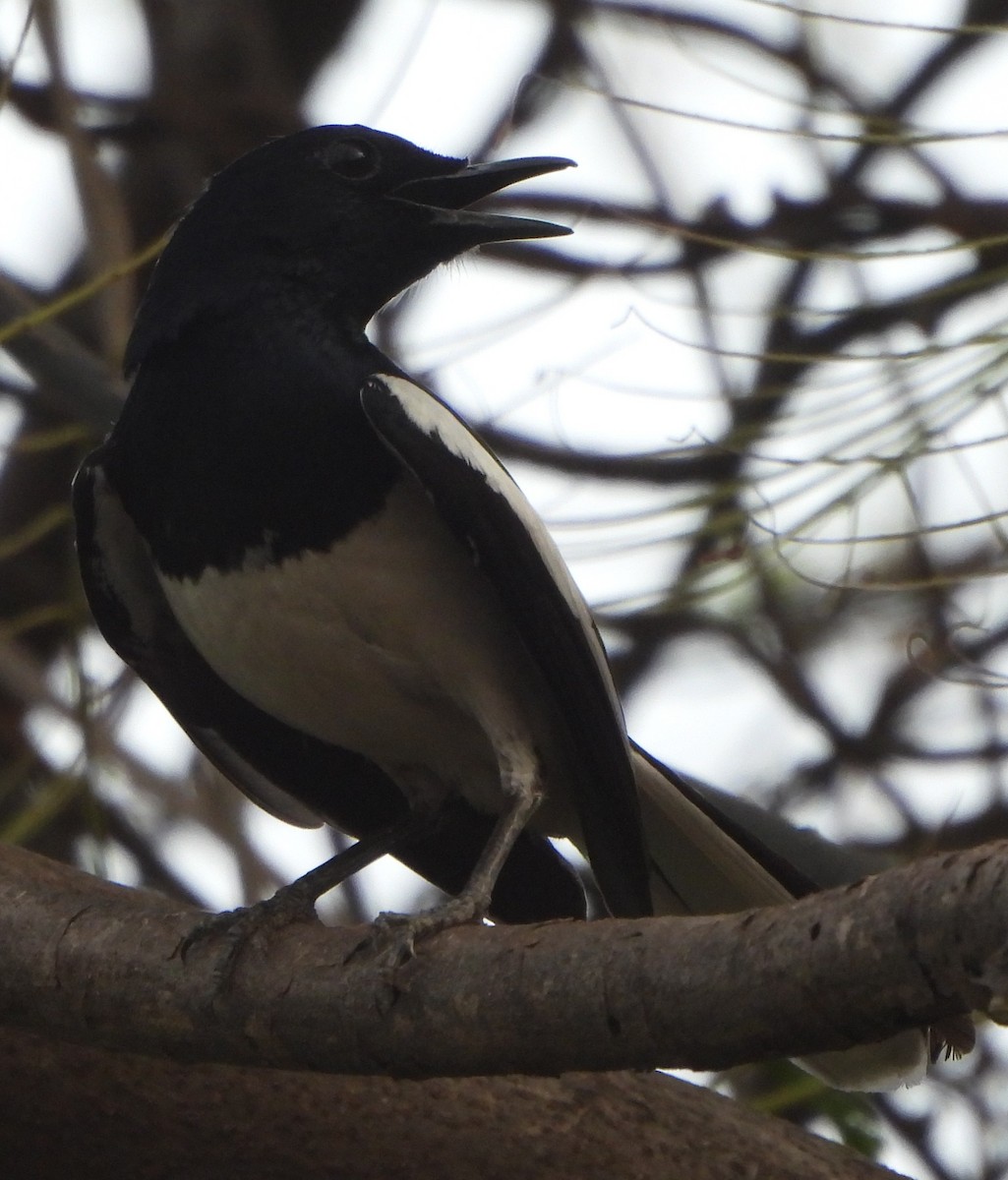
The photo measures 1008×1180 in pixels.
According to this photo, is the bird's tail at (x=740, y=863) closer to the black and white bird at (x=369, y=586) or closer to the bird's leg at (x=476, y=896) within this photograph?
the black and white bird at (x=369, y=586)

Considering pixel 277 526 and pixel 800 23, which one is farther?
pixel 800 23

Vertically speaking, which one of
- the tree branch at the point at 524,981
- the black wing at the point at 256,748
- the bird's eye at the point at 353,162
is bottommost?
the tree branch at the point at 524,981

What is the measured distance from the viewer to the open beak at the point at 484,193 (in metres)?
3.45

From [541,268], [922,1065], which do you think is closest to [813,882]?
[922,1065]

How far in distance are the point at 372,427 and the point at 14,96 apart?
1927mm

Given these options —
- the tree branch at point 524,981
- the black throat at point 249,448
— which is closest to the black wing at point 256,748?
the black throat at point 249,448

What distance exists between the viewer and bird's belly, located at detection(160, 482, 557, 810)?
10.1 feet

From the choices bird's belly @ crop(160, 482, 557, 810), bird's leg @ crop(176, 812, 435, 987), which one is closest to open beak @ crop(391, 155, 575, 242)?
bird's belly @ crop(160, 482, 557, 810)

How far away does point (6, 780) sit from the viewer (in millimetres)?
4656

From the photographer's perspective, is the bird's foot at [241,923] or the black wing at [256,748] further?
the black wing at [256,748]

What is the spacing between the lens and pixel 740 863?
3.22 metres

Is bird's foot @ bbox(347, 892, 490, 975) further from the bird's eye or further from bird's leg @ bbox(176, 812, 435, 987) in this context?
the bird's eye

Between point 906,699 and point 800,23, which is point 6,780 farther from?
point 800,23

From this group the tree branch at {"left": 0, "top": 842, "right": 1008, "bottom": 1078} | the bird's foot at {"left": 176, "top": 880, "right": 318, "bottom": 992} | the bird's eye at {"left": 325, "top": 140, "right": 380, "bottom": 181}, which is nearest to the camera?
the tree branch at {"left": 0, "top": 842, "right": 1008, "bottom": 1078}
